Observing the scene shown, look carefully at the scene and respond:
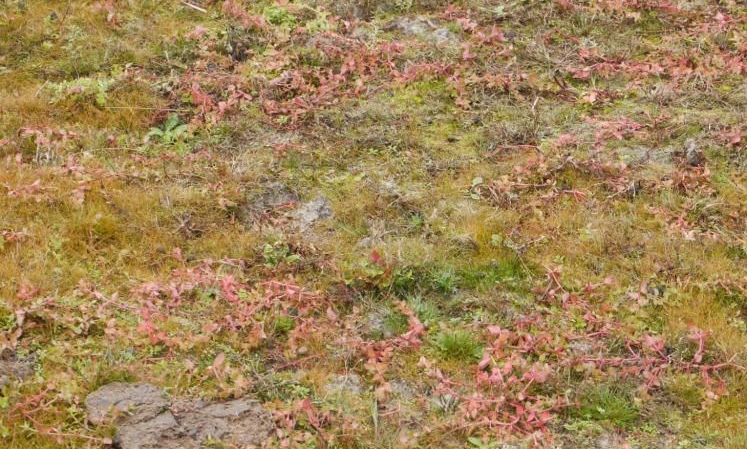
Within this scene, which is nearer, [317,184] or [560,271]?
[560,271]

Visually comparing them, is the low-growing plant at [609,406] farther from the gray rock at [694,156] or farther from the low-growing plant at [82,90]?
the low-growing plant at [82,90]

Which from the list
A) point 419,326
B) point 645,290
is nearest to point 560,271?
point 645,290

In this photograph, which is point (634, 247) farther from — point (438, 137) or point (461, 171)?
point (438, 137)

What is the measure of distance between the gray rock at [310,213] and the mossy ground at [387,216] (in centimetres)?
6

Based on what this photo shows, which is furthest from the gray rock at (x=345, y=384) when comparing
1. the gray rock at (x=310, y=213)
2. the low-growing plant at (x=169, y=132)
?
the low-growing plant at (x=169, y=132)

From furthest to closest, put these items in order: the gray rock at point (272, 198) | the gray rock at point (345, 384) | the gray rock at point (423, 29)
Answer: the gray rock at point (423, 29), the gray rock at point (272, 198), the gray rock at point (345, 384)

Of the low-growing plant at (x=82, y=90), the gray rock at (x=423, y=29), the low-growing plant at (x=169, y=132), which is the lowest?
the low-growing plant at (x=169, y=132)

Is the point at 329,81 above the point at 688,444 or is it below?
above

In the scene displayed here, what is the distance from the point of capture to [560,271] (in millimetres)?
5297

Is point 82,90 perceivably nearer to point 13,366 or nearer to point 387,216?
point 387,216

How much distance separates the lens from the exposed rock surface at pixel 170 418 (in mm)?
4146

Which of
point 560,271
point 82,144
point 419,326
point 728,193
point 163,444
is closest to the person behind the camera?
point 163,444

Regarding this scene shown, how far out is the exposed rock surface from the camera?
163 inches

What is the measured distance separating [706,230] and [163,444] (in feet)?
11.4
